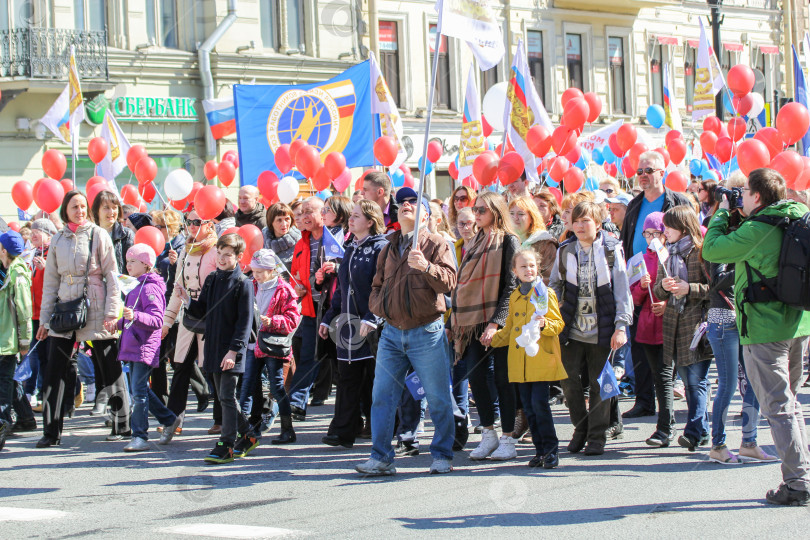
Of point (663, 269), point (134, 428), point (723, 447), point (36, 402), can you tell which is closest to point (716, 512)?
point (723, 447)

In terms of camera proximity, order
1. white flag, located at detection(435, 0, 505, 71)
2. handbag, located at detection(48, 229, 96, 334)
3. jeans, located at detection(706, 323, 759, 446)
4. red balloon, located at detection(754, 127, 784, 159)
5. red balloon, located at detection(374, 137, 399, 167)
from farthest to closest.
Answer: red balloon, located at detection(754, 127, 784, 159) < red balloon, located at detection(374, 137, 399, 167) < handbag, located at detection(48, 229, 96, 334) < white flag, located at detection(435, 0, 505, 71) < jeans, located at detection(706, 323, 759, 446)

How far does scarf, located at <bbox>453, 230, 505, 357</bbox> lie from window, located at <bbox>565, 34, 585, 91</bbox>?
24108 millimetres

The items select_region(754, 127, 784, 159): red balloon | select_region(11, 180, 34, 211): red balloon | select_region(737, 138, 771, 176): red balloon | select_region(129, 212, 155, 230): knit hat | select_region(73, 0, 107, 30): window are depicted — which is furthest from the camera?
select_region(73, 0, 107, 30): window

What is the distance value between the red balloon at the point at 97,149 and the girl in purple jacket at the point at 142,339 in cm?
734

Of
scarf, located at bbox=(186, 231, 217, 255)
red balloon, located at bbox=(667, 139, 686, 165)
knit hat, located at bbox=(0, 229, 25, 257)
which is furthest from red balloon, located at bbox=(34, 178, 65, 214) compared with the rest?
red balloon, located at bbox=(667, 139, 686, 165)

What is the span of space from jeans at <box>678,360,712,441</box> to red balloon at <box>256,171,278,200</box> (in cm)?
812

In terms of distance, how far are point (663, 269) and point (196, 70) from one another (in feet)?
55.1

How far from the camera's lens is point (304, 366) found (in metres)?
8.97

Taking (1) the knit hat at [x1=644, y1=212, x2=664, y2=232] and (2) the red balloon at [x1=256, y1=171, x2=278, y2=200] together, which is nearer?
(1) the knit hat at [x1=644, y1=212, x2=664, y2=232]

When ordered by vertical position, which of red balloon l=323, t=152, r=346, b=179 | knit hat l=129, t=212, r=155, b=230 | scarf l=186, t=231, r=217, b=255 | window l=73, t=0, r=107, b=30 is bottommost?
scarf l=186, t=231, r=217, b=255

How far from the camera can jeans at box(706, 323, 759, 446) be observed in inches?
275

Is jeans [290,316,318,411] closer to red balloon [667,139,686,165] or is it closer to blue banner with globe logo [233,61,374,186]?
blue banner with globe logo [233,61,374,186]

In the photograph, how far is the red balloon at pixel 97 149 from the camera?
1538cm

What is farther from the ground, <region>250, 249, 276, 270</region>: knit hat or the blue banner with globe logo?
the blue banner with globe logo
